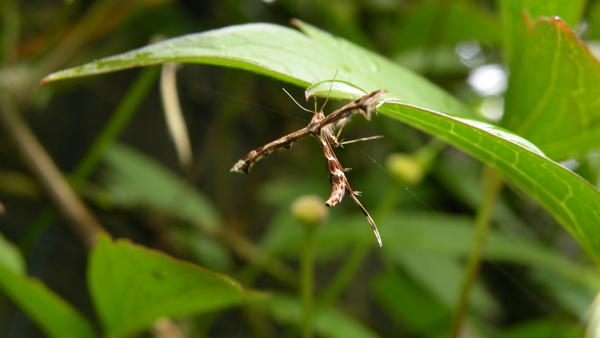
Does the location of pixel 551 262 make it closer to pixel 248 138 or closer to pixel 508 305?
pixel 508 305

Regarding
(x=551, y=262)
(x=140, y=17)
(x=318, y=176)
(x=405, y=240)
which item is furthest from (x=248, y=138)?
(x=551, y=262)

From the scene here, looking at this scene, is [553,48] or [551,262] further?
[551,262]

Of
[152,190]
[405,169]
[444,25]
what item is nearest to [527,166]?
[405,169]

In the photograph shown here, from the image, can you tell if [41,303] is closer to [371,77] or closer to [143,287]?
[143,287]

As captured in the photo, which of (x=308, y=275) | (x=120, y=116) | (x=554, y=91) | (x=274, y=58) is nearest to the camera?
(x=274, y=58)

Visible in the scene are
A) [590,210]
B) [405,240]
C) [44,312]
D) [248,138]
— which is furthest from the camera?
[248,138]

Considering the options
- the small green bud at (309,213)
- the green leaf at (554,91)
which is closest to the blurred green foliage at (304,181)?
the green leaf at (554,91)
